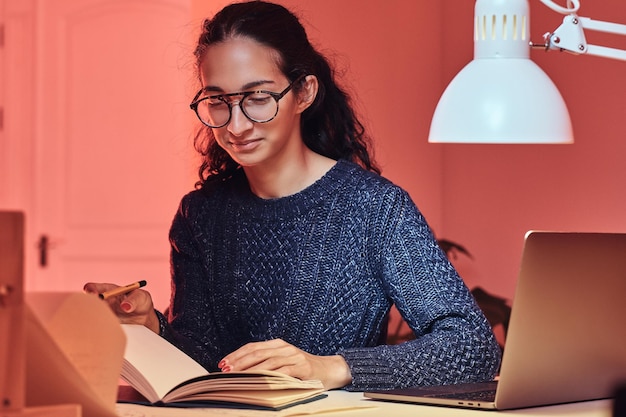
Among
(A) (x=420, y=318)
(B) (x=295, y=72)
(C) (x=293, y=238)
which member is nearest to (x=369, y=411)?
(A) (x=420, y=318)

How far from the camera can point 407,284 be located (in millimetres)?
A: 2082

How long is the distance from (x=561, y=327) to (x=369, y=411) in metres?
0.31

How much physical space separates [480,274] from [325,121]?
1.71m

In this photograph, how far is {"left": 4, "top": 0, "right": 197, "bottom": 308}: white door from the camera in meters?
4.43

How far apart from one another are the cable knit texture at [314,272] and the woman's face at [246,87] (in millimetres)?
185

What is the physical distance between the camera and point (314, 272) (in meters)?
2.23

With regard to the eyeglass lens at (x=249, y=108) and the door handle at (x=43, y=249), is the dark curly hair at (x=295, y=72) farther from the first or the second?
the door handle at (x=43, y=249)

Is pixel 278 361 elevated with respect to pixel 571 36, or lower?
lower

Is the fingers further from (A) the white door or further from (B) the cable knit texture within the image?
(A) the white door

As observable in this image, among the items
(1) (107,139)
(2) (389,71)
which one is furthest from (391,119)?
(1) (107,139)

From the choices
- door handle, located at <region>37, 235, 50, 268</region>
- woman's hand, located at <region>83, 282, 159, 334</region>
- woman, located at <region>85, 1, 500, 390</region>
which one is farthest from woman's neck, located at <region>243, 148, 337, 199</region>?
door handle, located at <region>37, 235, 50, 268</region>

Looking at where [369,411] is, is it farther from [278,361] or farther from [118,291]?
[118,291]

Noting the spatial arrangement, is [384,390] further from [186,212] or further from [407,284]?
[186,212]

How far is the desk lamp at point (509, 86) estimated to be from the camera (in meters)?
1.73
